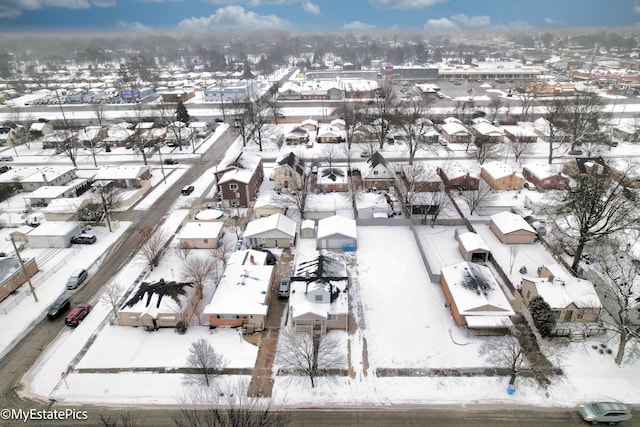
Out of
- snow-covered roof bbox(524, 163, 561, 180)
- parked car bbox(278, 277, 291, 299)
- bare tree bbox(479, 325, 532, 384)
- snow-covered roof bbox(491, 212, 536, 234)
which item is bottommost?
bare tree bbox(479, 325, 532, 384)

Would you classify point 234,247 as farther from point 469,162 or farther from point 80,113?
point 80,113

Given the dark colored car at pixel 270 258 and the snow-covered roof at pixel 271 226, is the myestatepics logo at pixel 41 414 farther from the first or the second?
the snow-covered roof at pixel 271 226

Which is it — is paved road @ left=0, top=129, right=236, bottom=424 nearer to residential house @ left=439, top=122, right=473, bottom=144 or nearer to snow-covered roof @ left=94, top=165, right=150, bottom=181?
snow-covered roof @ left=94, top=165, right=150, bottom=181

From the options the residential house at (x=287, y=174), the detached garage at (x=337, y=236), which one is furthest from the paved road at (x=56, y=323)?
the detached garage at (x=337, y=236)

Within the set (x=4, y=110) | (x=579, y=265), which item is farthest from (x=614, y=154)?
(x=4, y=110)

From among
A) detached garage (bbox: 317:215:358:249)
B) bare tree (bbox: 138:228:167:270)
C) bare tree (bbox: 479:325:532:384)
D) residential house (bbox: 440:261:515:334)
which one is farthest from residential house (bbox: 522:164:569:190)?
bare tree (bbox: 138:228:167:270)

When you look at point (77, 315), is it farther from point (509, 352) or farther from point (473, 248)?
point (473, 248)
